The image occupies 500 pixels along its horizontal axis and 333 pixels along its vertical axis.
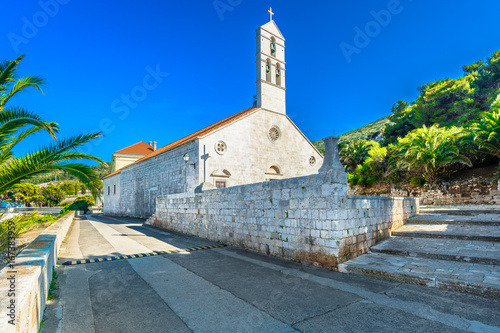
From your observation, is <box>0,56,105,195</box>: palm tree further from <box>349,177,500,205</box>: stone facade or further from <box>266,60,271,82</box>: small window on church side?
<box>349,177,500,205</box>: stone facade

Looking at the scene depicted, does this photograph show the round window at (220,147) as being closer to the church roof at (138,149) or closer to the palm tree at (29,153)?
the palm tree at (29,153)

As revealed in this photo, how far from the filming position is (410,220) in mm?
9500

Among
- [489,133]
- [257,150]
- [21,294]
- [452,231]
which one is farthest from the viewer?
[257,150]

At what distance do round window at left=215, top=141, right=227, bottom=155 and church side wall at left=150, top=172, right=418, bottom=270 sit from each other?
721 centimetres

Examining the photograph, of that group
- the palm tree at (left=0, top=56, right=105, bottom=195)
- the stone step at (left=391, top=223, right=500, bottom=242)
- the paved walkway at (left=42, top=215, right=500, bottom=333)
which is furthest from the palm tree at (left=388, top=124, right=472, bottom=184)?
the palm tree at (left=0, top=56, right=105, bottom=195)

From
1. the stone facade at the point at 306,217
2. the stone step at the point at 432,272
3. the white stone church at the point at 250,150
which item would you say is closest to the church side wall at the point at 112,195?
the white stone church at the point at 250,150

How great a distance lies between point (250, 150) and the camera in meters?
19.2

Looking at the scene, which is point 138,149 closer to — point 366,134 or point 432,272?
point 432,272

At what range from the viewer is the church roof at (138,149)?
40.4 meters

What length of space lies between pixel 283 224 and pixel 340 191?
203 centimetres

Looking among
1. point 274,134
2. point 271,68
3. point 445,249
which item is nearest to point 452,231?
point 445,249

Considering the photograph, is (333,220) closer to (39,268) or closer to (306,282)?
(306,282)

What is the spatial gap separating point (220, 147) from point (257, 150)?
3.28m

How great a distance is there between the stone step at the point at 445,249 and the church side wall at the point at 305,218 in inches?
21.2
